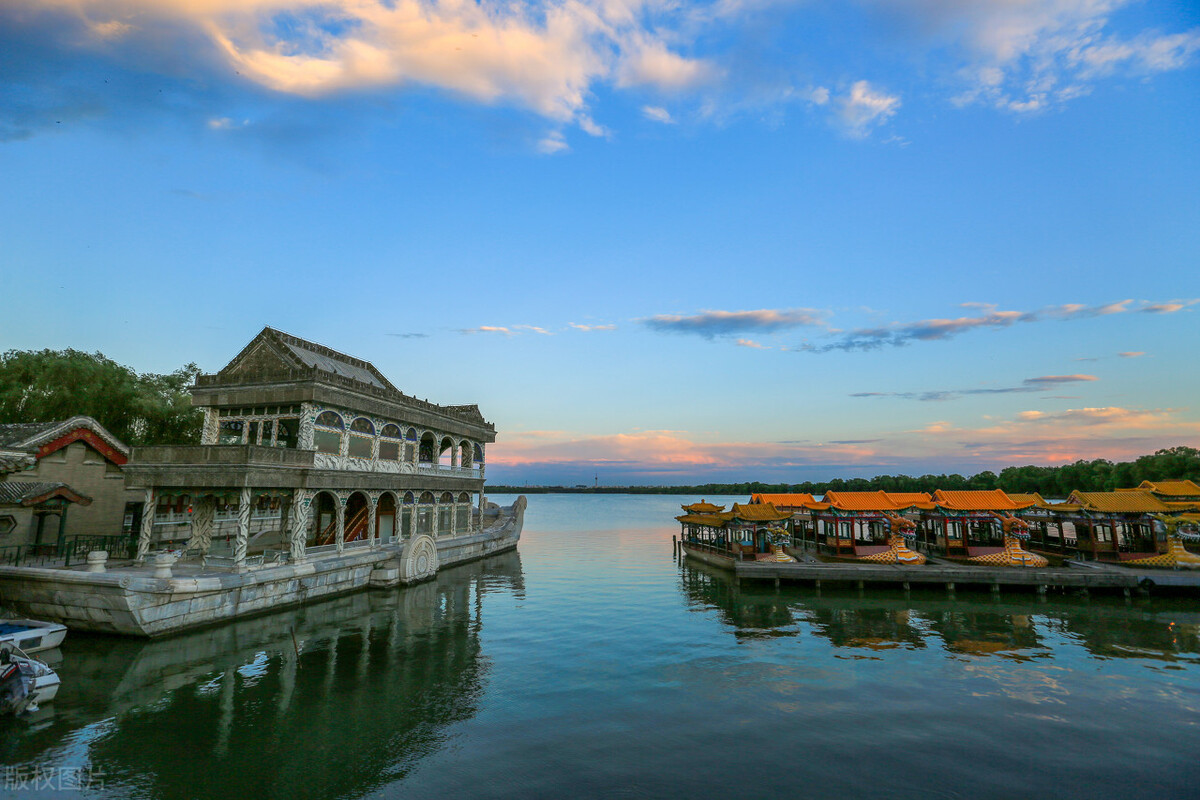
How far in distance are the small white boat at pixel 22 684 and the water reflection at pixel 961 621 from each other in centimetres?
2262

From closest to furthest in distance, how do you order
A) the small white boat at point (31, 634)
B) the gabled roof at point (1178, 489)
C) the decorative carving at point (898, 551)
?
the small white boat at point (31, 634), the gabled roof at point (1178, 489), the decorative carving at point (898, 551)

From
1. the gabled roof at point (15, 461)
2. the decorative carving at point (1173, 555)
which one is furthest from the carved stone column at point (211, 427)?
the decorative carving at point (1173, 555)

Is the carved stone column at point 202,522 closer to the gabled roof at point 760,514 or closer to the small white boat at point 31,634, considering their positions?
the small white boat at point 31,634

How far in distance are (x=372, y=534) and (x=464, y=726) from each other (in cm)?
2073

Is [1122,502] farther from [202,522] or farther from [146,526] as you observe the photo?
[146,526]

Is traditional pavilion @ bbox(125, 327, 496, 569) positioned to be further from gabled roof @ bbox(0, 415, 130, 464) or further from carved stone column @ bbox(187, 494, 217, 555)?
gabled roof @ bbox(0, 415, 130, 464)

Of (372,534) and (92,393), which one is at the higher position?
(92,393)

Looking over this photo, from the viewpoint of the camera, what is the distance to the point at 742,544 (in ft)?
142

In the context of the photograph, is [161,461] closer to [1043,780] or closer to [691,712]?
[691,712]

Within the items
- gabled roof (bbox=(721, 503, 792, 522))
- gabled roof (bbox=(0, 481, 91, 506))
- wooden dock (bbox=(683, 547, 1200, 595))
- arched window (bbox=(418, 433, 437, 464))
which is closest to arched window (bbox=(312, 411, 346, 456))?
arched window (bbox=(418, 433, 437, 464))

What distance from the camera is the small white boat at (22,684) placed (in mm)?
13695

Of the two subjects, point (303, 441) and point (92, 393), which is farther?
point (92, 393)

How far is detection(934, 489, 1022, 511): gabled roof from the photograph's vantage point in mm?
38031

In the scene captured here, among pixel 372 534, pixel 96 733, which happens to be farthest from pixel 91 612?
pixel 372 534
